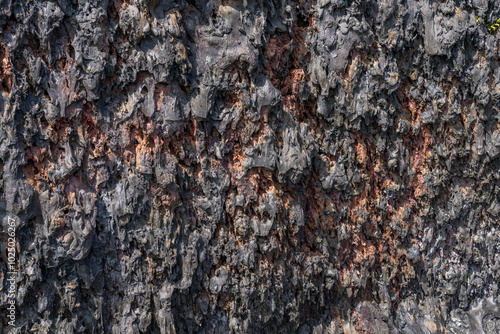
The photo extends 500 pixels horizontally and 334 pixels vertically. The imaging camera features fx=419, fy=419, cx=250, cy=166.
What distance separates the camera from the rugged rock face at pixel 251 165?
3127 millimetres

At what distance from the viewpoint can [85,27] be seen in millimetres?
3066

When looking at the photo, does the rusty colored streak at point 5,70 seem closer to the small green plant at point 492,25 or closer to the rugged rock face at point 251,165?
the rugged rock face at point 251,165

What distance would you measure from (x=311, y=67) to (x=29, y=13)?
226cm

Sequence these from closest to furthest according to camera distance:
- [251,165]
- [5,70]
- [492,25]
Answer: [5,70], [251,165], [492,25]

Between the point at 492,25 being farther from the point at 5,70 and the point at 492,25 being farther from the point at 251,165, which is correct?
the point at 5,70

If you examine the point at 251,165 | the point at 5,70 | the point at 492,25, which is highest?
the point at 492,25

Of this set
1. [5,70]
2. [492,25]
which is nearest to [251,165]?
[5,70]

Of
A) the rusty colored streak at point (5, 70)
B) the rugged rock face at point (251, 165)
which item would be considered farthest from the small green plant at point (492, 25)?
the rusty colored streak at point (5, 70)

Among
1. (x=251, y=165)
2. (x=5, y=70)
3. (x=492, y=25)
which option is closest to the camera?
(x=5, y=70)

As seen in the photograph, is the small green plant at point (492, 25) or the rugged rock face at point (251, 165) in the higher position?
the small green plant at point (492, 25)

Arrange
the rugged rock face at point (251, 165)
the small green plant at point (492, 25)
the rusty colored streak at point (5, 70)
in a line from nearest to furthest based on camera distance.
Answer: the rusty colored streak at point (5, 70), the rugged rock face at point (251, 165), the small green plant at point (492, 25)

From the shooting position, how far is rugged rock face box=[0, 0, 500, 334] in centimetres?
313

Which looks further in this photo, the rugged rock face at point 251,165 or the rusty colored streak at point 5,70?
the rugged rock face at point 251,165

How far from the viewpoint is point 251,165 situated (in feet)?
11.9
